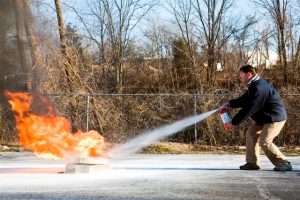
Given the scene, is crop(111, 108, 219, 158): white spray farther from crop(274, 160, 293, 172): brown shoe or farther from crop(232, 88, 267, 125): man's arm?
crop(274, 160, 293, 172): brown shoe

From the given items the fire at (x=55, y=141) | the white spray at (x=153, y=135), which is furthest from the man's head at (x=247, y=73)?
the white spray at (x=153, y=135)

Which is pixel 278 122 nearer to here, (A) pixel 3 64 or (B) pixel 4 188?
(B) pixel 4 188

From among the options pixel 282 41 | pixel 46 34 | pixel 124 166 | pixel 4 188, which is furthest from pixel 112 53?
pixel 4 188

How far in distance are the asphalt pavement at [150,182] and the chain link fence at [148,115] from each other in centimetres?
576

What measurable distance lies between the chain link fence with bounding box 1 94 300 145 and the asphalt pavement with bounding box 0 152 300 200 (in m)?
5.76

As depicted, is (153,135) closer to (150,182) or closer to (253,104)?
(253,104)

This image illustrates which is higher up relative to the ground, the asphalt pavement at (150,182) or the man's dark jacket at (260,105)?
the man's dark jacket at (260,105)

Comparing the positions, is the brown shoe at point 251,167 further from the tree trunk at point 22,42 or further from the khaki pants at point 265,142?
the tree trunk at point 22,42

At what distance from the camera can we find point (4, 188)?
21.2 feet

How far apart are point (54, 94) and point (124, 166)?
6.86m

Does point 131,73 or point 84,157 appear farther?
point 131,73

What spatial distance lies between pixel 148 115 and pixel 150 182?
9290 millimetres

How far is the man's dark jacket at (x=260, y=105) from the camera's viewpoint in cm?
815

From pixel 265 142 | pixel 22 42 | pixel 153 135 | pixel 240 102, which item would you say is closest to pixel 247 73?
pixel 240 102
